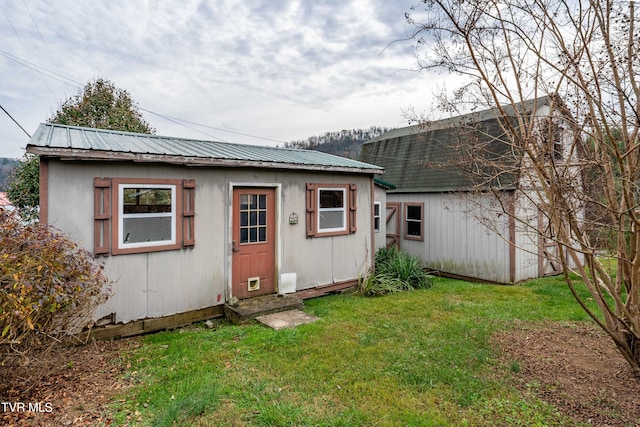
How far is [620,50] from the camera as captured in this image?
9.77 ft

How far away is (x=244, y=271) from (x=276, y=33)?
675cm

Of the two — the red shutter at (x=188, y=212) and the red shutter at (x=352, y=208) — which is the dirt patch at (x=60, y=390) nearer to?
the red shutter at (x=188, y=212)

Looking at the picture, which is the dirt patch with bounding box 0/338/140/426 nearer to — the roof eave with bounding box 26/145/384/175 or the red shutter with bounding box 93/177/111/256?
the red shutter with bounding box 93/177/111/256

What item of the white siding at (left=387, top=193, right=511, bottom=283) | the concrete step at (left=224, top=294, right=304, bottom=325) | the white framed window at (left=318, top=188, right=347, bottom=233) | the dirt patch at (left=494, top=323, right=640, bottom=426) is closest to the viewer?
the dirt patch at (left=494, top=323, right=640, bottom=426)

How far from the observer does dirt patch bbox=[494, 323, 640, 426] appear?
2955 millimetres

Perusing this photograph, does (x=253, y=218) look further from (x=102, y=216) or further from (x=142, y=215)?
(x=102, y=216)

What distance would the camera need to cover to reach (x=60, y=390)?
326 centimetres

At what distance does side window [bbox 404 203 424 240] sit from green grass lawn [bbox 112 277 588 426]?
4708 mm

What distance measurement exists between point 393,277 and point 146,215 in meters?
5.60

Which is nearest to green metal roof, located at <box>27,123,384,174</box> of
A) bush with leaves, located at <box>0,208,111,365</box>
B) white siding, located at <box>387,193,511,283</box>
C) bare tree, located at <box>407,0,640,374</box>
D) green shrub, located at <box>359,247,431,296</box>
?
bush with leaves, located at <box>0,208,111,365</box>

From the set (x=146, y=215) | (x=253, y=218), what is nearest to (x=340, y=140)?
(x=253, y=218)

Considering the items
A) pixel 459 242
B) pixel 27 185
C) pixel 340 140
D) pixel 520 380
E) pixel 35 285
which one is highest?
pixel 340 140

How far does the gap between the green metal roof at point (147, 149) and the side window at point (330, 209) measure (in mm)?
468

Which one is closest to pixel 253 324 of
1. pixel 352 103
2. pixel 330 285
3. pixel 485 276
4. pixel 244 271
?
pixel 244 271
